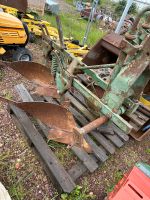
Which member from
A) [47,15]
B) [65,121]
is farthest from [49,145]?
[47,15]

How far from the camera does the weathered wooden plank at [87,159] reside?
262 cm

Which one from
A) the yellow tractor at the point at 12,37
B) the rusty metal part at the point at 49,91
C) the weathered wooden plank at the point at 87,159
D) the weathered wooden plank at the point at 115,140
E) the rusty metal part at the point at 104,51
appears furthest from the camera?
the yellow tractor at the point at 12,37

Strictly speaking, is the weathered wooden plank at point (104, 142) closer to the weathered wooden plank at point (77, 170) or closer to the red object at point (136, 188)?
the weathered wooden plank at point (77, 170)

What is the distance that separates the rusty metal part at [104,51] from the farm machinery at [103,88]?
0.46 meters

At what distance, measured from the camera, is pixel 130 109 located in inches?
94.4

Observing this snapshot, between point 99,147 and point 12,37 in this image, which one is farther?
point 12,37

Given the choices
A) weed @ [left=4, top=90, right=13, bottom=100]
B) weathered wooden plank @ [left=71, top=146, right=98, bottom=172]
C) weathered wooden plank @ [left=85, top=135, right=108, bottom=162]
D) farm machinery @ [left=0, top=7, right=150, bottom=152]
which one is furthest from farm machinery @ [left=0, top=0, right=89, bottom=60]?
weathered wooden plank @ [left=71, top=146, right=98, bottom=172]

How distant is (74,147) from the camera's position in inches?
110

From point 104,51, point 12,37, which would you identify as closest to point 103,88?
point 104,51

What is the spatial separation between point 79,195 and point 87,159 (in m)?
0.42

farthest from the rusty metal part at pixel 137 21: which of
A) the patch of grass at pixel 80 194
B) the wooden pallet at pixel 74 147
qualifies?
the patch of grass at pixel 80 194

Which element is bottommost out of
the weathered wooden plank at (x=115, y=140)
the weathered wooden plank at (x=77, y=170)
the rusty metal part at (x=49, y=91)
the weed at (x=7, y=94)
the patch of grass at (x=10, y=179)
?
the weed at (x=7, y=94)

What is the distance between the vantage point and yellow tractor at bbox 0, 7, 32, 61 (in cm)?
373

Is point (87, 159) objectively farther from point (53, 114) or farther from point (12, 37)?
point (12, 37)
